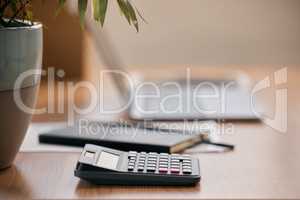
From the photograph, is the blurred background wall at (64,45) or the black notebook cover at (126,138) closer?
the black notebook cover at (126,138)

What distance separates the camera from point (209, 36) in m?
3.07

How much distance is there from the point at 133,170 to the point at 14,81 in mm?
235

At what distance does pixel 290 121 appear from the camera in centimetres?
123

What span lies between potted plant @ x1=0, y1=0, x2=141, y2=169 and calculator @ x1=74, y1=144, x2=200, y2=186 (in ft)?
0.42

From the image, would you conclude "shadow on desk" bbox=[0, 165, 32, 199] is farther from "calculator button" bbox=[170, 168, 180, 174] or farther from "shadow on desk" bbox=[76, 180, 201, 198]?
"calculator button" bbox=[170, 168, 180, 174]

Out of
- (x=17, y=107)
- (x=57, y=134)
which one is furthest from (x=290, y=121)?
(x=17, y=107)

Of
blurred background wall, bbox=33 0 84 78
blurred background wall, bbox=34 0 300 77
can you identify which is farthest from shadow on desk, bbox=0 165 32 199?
blurred background wall, bbox=34 0 300 77

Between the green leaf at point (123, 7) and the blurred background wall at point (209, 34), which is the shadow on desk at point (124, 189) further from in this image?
the blurred background wall at point (209, 34)

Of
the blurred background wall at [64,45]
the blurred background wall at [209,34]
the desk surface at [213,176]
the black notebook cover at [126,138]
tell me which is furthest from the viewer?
the blurred background wall at [209,34]

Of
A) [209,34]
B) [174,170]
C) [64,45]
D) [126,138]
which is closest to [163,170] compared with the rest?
[174,170]

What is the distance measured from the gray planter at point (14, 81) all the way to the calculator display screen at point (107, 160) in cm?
15

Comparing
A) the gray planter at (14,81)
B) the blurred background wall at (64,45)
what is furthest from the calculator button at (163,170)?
the blurred background wall at (64,45)

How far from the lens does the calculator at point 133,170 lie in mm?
826

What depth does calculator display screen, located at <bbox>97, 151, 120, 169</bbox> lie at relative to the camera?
33.3 inches
